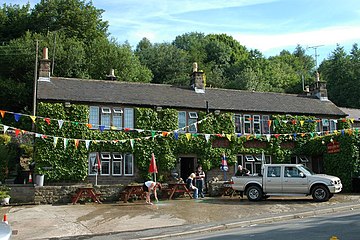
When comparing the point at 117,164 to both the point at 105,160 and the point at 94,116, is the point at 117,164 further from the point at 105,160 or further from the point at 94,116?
the point at 94,116

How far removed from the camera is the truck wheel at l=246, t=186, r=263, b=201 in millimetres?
19205

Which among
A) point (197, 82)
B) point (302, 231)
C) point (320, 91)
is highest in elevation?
point (197, 82)

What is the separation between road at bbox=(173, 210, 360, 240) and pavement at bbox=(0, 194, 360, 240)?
1.09 m

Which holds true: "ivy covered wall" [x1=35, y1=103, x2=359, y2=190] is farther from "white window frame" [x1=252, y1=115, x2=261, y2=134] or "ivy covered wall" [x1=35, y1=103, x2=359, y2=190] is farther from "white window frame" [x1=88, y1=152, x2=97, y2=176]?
"white window frame" [x1=252, y1=115, x2=261, y2=134]

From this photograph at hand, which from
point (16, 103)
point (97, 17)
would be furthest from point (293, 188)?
point (97, 17)

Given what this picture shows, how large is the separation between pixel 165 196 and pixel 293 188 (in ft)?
22.0

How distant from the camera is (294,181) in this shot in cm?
1848

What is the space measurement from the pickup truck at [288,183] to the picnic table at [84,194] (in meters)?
7.17

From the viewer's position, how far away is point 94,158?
25.0 meters

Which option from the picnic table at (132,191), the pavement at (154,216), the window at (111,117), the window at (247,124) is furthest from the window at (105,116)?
the window at (247,124)

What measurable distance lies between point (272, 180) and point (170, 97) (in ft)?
37.5

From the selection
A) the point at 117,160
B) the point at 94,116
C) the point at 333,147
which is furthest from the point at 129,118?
the point at 333,147

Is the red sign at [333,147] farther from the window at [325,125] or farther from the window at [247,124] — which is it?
the window at [247,124]

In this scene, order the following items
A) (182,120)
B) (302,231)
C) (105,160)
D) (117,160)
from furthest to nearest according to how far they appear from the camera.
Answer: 1. (182,120)
2. (117,160)
3. (105,160)
4. (302,231)
